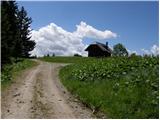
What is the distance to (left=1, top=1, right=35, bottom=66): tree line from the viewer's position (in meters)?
37.9

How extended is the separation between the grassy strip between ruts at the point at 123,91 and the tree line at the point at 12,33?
1261cm

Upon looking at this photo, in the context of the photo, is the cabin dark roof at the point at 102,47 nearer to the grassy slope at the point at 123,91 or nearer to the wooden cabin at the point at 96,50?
the wooden cabin at the point at 96,50

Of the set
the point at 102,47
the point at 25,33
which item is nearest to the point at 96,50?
the point at 102,47

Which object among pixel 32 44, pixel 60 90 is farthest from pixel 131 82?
pixel 32 44

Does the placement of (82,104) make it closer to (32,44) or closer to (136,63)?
(136,63)

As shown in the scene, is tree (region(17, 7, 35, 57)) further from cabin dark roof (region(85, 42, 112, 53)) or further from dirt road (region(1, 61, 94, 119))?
dirt road (region(1, 61, 94, 119))

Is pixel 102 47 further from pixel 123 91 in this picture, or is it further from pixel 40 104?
pixel 40 104

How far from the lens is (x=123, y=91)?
802 inches

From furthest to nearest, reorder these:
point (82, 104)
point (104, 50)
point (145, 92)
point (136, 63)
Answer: point (104, 50)
point (136, 63)
point (82, 104)
point (145, 92)

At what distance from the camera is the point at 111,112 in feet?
57.2

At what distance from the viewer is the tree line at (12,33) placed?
1492 inches

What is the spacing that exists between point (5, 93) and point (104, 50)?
73311mm

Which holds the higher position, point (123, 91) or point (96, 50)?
point (96, 50)

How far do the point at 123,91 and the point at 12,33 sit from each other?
29494 mm
